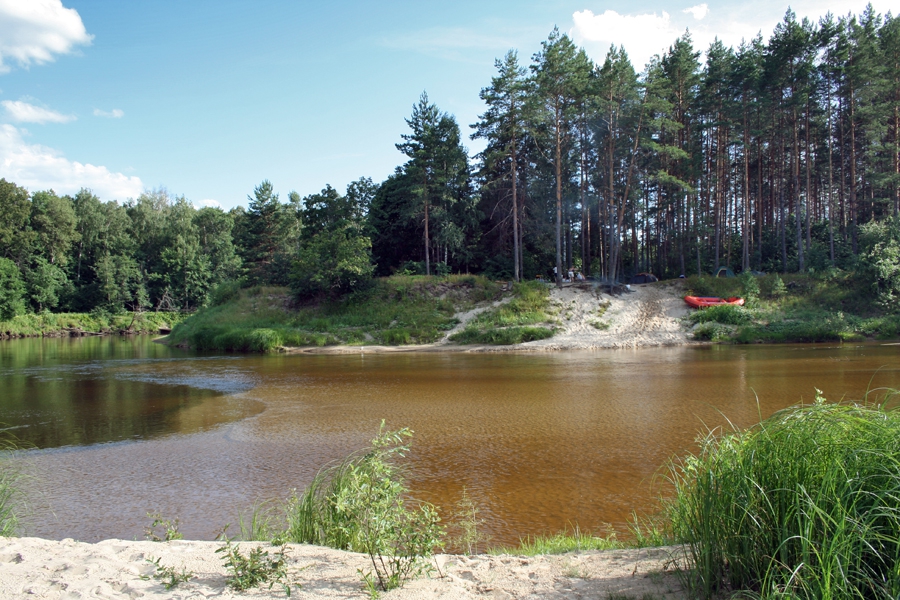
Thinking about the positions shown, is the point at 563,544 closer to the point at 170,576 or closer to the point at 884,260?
the point at 170,576

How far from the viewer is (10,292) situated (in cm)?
5731

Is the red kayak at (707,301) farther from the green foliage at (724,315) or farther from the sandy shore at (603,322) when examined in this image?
the green foliage at (724,315)

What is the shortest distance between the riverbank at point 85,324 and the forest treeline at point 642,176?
99.7 inches

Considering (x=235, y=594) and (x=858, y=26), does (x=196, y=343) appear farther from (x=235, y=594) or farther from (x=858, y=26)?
(x=858, y=26)

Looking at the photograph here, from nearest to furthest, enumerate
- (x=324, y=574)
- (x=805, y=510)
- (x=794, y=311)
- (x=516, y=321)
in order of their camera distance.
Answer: (x=805, y=510) → (x=324, y=574) → (x=794, y=311) → (x=516, y=321)

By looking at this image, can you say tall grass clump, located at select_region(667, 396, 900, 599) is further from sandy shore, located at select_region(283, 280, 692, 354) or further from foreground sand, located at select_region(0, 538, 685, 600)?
sandy shore, located at select_region(283, 280, 692, 354)

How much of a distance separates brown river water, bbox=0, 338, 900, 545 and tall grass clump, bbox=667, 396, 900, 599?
0.77 m

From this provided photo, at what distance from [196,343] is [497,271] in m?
21.6

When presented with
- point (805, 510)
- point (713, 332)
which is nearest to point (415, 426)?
point (805, 510)

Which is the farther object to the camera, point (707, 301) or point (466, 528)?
point (707, 301)

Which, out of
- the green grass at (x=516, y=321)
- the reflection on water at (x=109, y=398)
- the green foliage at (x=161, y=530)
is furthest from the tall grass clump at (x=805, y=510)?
the green grass at (x=516, y=321)

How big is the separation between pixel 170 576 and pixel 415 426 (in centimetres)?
886

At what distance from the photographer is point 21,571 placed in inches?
178

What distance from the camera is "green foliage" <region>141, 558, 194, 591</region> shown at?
421 centimetres
